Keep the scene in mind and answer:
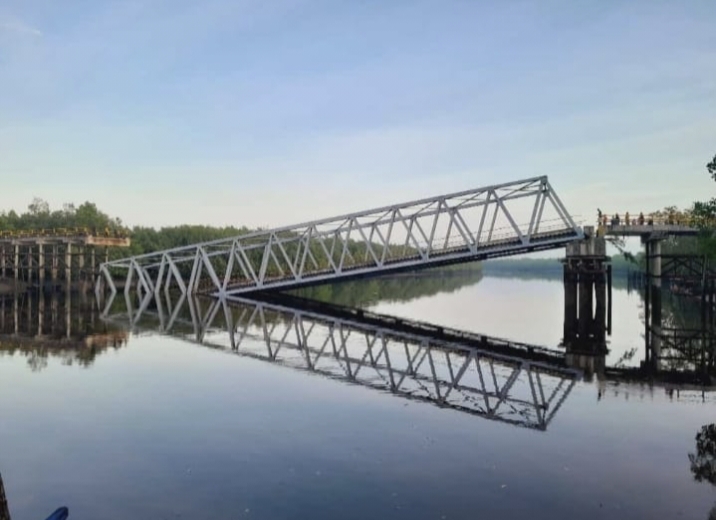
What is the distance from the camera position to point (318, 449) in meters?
14.8

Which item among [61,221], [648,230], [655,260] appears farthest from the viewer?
[61,221]

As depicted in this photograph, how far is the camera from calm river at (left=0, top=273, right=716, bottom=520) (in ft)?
37.7

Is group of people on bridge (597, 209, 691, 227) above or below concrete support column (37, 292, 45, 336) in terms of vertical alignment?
above

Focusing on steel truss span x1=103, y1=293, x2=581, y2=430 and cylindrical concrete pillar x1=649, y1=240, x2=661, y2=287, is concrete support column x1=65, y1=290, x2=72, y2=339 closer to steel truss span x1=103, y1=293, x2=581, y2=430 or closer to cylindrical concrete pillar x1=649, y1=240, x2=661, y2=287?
steel truss span x1=103, y1=293, x2=581, y2=430

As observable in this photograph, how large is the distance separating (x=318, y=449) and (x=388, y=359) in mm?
13794

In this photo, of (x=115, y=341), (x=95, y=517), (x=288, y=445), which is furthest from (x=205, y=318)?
(x=95, y=517)

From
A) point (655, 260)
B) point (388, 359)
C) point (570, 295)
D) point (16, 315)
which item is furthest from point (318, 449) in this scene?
point (655, 260)

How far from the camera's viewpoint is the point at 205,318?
4694 centimetres

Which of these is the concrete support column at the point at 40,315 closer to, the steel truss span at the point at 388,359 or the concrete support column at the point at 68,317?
the concrete support column at the point at 68,317

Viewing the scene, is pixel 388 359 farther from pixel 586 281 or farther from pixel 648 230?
pixel 648 230

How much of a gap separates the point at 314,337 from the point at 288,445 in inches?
820

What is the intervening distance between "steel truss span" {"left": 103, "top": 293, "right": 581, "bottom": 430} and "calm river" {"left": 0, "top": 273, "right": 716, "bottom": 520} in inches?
23.0

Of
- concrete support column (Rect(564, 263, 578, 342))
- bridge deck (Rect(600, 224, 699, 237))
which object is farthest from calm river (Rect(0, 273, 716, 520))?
bridge deck (Rect(600, 224, 699, 237))

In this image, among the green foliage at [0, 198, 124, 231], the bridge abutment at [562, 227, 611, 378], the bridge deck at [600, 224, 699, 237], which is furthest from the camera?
the green foliage at [0, 198, 124, 231]
